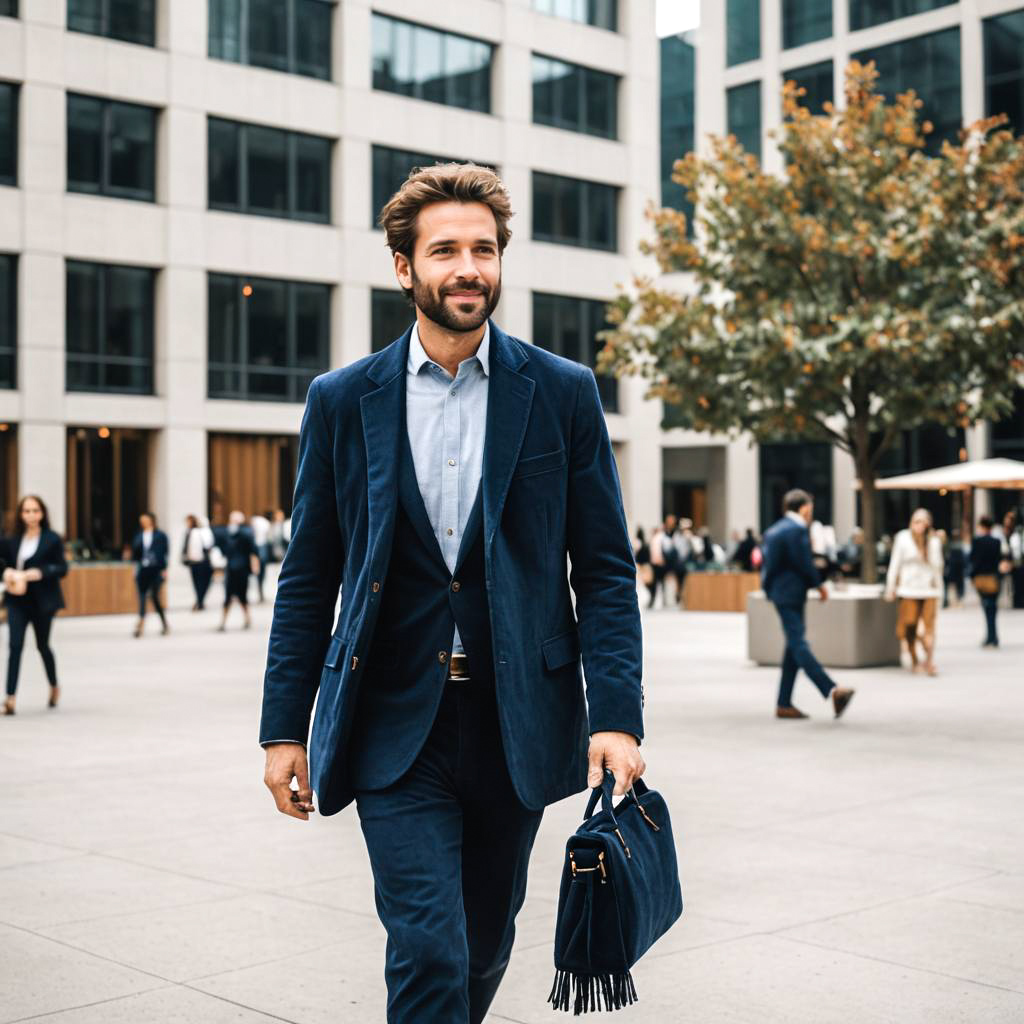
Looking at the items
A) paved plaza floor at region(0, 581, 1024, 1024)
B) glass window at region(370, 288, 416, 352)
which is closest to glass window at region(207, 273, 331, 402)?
glass window at region(370, 288, 416, 352)

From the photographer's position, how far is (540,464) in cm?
353

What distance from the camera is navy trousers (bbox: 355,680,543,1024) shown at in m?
3.20

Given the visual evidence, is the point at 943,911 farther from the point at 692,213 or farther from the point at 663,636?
the point at 692,213

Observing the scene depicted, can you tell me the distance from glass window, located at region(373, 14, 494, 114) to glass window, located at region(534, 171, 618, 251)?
2.82m

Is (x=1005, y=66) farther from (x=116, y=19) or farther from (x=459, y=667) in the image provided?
(x=459, y=667)

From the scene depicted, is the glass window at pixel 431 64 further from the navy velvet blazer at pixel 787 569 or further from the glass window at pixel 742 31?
the navy velvet blazer at pixel 787 569

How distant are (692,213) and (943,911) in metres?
48.2

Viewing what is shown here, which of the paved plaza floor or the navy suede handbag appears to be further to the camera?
the paved plaza floor

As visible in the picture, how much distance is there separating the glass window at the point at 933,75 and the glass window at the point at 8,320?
79.9ft

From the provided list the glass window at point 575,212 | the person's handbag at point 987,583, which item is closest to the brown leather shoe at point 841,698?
the person's handbag at point 987,583

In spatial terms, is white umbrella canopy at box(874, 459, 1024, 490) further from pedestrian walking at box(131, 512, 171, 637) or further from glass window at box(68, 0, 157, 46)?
glass window at box(68, 0, 157, 46)

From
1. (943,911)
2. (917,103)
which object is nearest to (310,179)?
(917,103)

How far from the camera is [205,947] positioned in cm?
→ 566

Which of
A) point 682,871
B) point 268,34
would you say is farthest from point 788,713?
point 268,34
